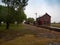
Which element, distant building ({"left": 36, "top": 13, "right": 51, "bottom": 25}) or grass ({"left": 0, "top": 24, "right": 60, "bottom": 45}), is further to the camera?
distant building ({"left": 36, "top": 13, "right": 51, "bottom": 25})

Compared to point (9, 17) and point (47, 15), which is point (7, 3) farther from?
point (47, 15)

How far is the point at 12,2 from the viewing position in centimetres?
4497

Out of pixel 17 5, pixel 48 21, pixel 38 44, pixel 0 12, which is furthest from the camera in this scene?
pixel 48 21

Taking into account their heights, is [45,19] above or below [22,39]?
above

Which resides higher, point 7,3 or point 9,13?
point 7,3

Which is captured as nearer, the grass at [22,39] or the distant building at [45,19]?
the grass at [22,39]

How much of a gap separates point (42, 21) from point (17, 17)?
2007 inches

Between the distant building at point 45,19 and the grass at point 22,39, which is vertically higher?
the distant building at point 45,19

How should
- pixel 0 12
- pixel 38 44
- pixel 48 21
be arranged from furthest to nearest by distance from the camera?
pixel 48 21, pixel 0 12, pixel 38 44

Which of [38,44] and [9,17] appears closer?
[38,44]

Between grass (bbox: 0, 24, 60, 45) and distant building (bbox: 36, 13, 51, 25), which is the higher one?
distant building (bbox: 36, 13, 51, 25)

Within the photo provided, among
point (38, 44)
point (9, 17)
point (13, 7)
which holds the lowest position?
point (38, 44)

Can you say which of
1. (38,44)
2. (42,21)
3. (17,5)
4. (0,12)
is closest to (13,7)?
(17,5)

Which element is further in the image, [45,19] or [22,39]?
[45,19]
